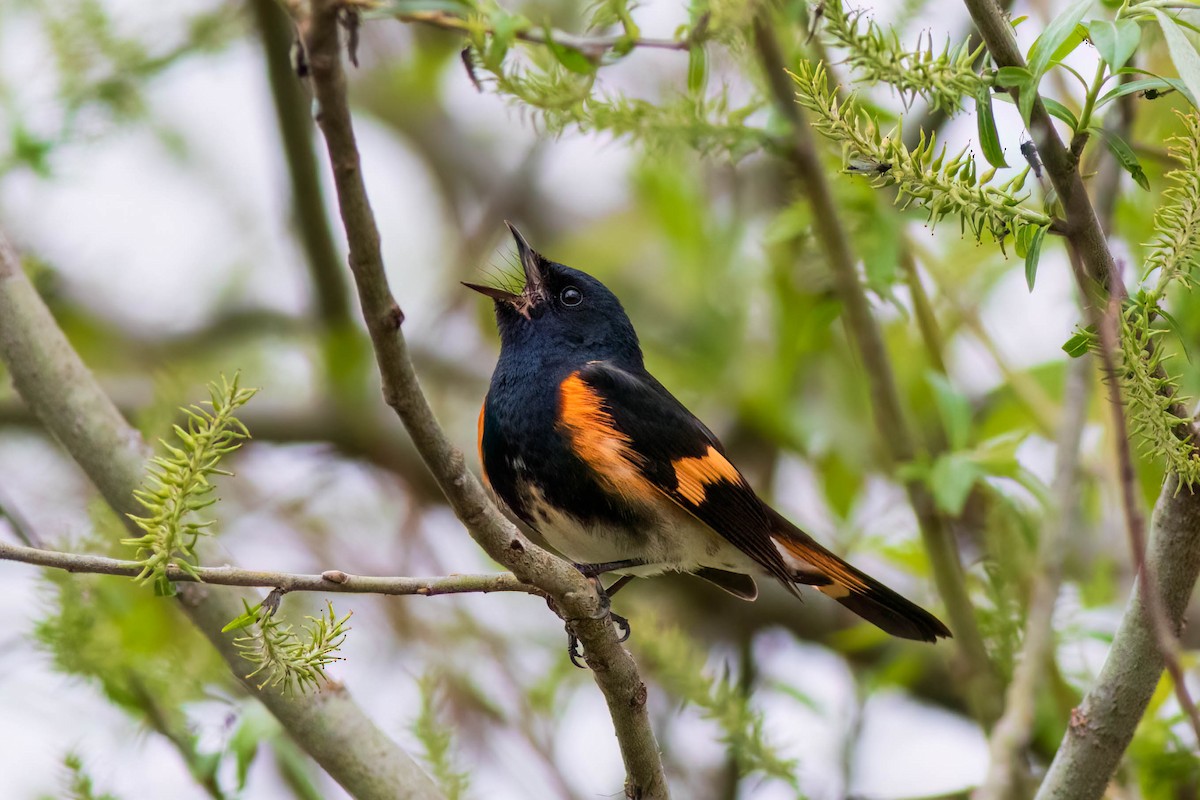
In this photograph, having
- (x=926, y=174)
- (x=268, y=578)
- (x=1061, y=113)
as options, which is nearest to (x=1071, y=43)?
(x=1061, y=113)

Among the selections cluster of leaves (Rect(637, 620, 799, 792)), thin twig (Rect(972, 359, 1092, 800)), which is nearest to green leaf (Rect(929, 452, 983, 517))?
thin twig (Rect(972, 359, 1092, 800))

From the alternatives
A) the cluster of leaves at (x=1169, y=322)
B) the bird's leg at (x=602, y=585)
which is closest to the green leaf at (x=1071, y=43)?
the cluster of leaves at (x=1169, y=322)

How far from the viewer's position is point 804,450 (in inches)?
147

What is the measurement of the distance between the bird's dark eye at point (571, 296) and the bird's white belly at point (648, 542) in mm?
647

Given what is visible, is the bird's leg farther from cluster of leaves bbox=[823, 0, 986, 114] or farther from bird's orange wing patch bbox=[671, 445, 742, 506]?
cluster of leaves bbox=[823, 0, 986, 114]

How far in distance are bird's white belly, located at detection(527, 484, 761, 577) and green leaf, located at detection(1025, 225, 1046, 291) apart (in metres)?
1.33

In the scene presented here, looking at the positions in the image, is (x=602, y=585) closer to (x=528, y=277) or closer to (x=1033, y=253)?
(x=528, y=277)

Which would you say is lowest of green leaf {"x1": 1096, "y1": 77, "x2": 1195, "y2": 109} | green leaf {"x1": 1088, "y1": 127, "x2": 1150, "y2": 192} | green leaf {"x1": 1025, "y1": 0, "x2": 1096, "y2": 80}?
green leaf {"x1": 1088, "y1": 127, "x2": 1150, "y2": 192}

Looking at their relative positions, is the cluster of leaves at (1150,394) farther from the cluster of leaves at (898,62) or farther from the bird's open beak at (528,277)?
the bird's open beak at (528,277)

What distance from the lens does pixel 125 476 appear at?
2.28 metres

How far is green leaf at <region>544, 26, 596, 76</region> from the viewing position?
4.57 feet

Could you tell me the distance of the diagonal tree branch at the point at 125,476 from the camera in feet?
7.23

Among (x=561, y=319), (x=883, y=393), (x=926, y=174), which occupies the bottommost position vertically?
(x=926, y=174)

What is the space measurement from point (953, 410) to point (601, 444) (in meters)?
0.83
